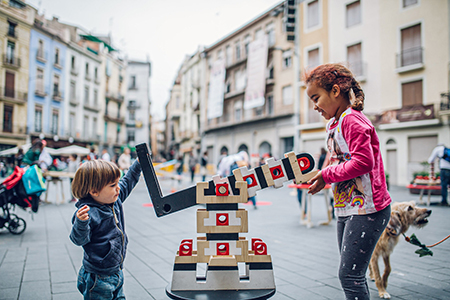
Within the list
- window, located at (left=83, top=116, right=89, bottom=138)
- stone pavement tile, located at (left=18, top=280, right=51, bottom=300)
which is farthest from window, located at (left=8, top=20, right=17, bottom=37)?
stone pavement tile, located at (left=18, top=280, right=51, bottom=300)

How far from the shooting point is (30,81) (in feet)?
103

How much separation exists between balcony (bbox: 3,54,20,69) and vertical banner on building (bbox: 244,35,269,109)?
2064 centimetres

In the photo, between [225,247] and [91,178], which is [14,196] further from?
[225,247]

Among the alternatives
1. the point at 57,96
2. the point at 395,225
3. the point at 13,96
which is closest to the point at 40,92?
the point at 57,96

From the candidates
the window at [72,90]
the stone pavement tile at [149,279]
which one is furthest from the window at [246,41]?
the stone pavement tile at [149,279]

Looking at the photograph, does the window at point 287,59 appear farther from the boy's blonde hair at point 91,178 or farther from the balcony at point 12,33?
the boy's blonde hair at point 91,178

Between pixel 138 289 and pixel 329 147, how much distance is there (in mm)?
2205

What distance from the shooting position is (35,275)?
3.49 metres

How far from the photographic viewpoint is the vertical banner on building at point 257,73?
26062 mm

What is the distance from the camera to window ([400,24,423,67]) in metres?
19.3

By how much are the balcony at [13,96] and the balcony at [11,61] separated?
2.11 m

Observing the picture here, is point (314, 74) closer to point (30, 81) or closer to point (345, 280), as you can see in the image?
point (345, 280)

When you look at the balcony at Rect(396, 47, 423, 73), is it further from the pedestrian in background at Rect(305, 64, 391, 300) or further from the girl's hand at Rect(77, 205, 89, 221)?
the girl's hand at Rect(77, 205, 89, 221)

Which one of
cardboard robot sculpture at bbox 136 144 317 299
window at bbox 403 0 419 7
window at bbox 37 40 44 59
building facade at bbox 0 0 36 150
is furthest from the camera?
window at bbox 37 40 44 59
